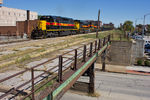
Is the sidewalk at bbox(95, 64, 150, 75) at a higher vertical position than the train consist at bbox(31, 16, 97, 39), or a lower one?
lower

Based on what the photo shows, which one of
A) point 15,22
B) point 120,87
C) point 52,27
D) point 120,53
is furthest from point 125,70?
point 15,22

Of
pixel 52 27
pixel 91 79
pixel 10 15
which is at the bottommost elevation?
pixel 91 79

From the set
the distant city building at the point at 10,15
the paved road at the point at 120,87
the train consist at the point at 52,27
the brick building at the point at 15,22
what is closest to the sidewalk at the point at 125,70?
the paved road at the point at 120,87

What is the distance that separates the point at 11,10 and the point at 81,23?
22051 mm

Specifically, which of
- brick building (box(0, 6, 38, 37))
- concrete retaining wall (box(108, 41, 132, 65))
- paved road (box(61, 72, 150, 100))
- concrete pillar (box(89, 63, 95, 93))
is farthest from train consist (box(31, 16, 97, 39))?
concrete pillar (box(89, 63, 95, 93))

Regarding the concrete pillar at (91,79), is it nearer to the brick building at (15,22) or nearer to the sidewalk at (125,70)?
the sidewalk at (125,70)

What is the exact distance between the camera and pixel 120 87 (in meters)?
20.9

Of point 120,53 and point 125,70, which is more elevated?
point 120,53

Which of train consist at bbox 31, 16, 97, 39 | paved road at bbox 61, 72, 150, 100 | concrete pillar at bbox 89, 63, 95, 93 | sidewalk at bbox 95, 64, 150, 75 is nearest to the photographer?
concrete pillar at bbox 89, 63, 95, 93

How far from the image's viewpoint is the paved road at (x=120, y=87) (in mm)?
17469

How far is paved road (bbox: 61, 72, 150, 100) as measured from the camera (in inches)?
688

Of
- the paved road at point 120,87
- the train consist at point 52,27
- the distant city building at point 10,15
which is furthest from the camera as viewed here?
the distant city building at point 10,15

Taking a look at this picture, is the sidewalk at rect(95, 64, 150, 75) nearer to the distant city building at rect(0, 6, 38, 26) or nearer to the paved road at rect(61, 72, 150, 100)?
the paved road at rect(61, 72, 150, 100)

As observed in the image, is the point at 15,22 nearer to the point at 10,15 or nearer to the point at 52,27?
the point at 10,15
